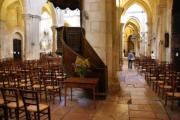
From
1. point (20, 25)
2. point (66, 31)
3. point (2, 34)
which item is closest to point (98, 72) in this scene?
point (66, 31)

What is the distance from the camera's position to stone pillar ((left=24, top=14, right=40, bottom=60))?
623 inches

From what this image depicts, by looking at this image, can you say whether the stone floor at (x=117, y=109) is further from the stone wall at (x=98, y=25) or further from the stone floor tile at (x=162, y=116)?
Result: the stone wall at (x=98, y=25)

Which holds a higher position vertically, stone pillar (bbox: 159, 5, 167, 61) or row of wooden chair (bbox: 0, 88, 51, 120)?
stone pillar (bbox: 159, 5, 167, 61)

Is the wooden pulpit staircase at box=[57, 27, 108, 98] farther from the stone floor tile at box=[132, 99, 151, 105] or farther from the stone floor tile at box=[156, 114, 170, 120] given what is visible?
the stone floor tile at box=[156, 114, 170, 120]

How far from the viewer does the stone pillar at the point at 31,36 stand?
1581 cm

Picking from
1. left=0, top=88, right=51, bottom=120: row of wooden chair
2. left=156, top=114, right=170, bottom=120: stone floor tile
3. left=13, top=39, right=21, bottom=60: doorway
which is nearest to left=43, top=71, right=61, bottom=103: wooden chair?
left=0, top=88, right=51, bottom=120: row of wooden chair

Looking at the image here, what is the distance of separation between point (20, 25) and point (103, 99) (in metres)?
20.5

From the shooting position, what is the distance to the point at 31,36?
16141 mm

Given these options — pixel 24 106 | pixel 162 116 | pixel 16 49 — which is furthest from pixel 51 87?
pixel 16 49

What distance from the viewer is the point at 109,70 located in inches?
268

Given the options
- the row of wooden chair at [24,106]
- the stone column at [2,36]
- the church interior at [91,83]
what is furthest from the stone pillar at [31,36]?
the row of wooden chair at [24,106]

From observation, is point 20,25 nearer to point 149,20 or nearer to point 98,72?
point 149,20

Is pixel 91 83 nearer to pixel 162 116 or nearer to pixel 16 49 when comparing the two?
pixel 162 116

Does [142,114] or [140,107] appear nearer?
[142,114]
